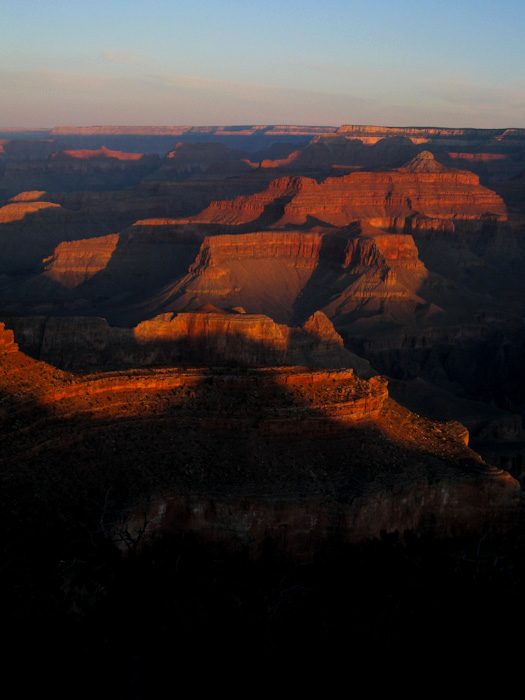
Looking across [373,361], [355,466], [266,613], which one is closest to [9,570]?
[266,613]

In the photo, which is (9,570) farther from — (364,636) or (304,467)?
(304,467)

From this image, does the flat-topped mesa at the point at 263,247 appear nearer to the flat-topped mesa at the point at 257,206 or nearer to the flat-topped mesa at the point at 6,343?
the flat-topped mesa at the point at 257,206

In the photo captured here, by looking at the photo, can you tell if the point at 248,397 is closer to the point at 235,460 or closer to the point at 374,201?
the point at 235,460

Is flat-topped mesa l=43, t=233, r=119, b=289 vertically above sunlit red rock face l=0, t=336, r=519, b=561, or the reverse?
sunlit red rock face l=0, t=336, r=519, b=561

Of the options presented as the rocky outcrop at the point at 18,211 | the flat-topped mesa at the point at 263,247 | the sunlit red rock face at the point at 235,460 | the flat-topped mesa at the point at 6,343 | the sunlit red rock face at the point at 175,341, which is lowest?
the rocky outcrop at the point at 18,211

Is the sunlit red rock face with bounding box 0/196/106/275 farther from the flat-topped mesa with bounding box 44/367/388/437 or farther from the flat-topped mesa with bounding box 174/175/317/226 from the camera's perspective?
the flat-topped mesa with bounding box 44/367/388/437

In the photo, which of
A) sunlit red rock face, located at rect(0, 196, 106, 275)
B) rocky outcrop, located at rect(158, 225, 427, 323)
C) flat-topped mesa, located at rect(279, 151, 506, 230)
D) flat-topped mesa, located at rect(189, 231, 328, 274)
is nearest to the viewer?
rocky outcrop, located at rect(158, 225, 427, 323)

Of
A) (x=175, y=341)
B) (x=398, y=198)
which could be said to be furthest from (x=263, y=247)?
Result: (x=175, y=341)

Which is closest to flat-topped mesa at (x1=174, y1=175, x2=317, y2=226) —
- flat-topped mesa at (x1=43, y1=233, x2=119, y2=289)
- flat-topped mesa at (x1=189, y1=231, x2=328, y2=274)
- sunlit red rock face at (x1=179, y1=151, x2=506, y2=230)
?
sunlit red rock face at (x1=179, y1=151, x2=506, y2=230)

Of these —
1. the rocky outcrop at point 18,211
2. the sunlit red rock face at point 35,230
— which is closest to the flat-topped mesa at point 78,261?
the sunlit red rock face at point 35,230

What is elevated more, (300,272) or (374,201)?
(374,201)

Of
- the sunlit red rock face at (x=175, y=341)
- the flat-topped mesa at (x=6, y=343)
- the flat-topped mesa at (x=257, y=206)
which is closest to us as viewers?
the flat-topped mesa at (x=6, y=343)

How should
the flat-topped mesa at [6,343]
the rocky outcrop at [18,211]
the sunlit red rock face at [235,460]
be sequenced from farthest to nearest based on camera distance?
the rocky outcrop at [18,211]
the flat-topped mesa at [6,343]
the sunlit red rock face at [235,460]
